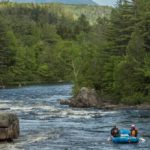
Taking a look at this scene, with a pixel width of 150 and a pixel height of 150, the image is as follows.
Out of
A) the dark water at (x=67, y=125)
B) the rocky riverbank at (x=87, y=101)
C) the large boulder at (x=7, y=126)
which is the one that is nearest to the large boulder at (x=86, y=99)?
the rocky riverbank at (x=87, y=101)

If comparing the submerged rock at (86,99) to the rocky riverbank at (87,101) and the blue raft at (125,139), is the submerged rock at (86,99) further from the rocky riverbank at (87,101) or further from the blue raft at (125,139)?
the blue raft at (125,139)

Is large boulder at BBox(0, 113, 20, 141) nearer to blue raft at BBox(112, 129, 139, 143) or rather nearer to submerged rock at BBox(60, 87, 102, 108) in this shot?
blue raft at BBox(112, 129, 139, 143)

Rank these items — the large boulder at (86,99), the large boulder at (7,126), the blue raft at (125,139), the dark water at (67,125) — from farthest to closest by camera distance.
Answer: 1. the large boulder at (86,99)
2. the blue raft at (125,139)
3. the large boulder at (7,126)
4. the dark water at (67,125)

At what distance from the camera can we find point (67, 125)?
212 feet

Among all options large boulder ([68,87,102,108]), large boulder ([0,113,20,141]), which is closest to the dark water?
large boulder ([0,113,20,141])

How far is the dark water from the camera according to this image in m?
50.3

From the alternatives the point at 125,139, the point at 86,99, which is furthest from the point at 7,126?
the point at 86,99

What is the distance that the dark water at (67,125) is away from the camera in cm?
5034

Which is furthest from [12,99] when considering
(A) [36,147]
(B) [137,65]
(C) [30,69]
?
(C) [30,69]

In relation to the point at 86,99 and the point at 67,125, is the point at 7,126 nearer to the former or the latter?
the point at 67,125

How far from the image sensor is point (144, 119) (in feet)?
227

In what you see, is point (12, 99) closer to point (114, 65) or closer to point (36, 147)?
point (114, 65)

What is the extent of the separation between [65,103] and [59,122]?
26.5 meters

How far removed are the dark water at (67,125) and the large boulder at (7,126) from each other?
1088 millimetres
